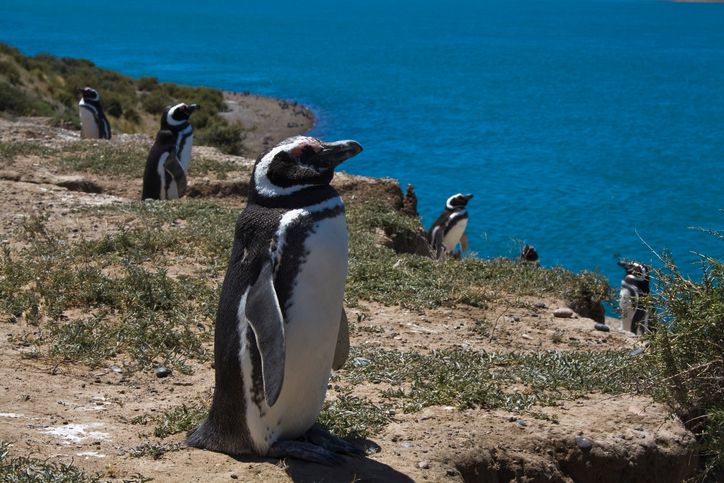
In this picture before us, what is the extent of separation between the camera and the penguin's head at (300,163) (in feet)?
13.9

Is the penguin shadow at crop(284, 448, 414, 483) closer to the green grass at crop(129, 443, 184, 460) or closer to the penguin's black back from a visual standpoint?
the green grass at crop(129, 443, 184, 460)

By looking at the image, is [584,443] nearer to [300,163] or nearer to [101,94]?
[300,163]

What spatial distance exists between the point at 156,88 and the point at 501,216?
736 inches

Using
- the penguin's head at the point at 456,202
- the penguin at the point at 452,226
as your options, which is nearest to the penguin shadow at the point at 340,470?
the penguin at the point at 452,226

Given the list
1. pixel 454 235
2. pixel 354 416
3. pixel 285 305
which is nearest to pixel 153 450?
pixel 285 305

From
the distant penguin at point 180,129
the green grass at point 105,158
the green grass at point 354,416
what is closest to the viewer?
the green grass at point 354,416

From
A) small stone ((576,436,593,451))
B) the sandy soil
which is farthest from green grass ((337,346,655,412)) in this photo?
the sandy soil

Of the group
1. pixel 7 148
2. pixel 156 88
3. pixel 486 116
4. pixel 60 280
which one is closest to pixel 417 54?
pixel 486 116

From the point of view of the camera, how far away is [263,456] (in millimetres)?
4324

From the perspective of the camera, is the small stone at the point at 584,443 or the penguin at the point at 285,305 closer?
the penguin at the point at 285,305

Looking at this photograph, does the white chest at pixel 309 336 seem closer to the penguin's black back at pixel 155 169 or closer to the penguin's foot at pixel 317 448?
the penguin's foot at pixel 317 448

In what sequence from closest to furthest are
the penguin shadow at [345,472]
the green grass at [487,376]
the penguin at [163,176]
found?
the penguin shadow at [345,472] → the green grass at [487,376] → the penguin at [163,176]

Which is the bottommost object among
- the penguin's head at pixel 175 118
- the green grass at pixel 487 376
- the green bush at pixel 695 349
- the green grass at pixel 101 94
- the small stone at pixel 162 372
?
the small stone at pixel 162 372

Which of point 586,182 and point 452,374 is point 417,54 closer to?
point 586,182
